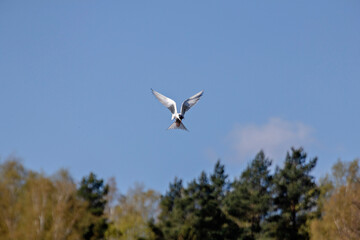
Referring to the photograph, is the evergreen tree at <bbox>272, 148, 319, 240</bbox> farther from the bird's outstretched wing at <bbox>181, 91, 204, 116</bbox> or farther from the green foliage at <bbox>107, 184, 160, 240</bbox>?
the bird's outstretched wing at <bbox>181, 91, 204, 116</bbox>

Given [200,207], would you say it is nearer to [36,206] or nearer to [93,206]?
[93,206]

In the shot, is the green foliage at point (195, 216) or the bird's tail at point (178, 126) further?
the green foliage at point (195, 216)

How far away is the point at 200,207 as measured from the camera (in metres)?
57.5

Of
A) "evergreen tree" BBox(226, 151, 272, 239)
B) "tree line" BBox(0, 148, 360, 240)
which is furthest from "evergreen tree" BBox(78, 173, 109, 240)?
"evergreen tree" BBox(226, 151, 272, 239)

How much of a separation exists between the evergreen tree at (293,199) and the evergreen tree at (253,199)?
1.30 metres

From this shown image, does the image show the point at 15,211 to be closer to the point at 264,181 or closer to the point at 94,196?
the point at 94,196

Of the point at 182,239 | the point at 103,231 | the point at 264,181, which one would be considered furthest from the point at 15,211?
the point at 264,181

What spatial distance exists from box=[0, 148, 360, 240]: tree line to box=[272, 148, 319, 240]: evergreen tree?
0.30ft

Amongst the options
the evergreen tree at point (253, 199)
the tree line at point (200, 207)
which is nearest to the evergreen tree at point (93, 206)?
the tree line at point (200, 207)

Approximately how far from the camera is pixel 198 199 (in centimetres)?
5778

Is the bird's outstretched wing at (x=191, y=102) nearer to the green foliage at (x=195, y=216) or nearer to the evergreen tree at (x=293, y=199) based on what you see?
the green foliage at (x=195, y=216)

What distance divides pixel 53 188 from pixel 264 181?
2653cm

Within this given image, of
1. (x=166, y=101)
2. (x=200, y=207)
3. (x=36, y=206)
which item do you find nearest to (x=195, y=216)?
(x=200, y=207)

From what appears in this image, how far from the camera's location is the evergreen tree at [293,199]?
59.6 metres
